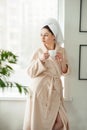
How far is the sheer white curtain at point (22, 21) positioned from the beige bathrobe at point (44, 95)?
0.41 m

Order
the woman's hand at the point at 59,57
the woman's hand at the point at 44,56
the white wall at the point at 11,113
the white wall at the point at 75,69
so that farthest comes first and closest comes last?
the white wall at the point at 11,113 → the white wall at the point at 75,69 → the woman's hand at the point at 59,57 → the woman's hand at the point at 44,56

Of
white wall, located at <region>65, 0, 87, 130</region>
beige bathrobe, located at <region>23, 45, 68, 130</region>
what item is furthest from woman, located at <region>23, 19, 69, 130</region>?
white wall, located at <region>65, 0, 87, 130</region>

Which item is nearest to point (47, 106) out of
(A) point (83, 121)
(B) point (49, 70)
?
(B) point (49, 70)

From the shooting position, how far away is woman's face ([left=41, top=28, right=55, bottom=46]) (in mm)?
2363

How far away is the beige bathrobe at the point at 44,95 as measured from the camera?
233cm

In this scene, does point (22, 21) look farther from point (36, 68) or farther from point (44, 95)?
point (44, 95)

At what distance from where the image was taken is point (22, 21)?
108 inches

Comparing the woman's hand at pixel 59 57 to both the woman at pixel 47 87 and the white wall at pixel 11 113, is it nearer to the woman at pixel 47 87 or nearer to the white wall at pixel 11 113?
the woman at pixel 47 87

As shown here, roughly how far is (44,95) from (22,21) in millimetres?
861

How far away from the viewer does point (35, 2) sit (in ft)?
9.04

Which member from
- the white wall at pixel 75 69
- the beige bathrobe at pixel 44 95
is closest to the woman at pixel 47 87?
the beige bathrobe at pixel 44 95

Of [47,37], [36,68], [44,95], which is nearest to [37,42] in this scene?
[47,37]

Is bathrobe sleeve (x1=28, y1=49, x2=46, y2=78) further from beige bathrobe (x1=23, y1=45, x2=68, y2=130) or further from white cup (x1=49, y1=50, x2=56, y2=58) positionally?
white cup (x1=49, y1=50, x2=56, y2=58)

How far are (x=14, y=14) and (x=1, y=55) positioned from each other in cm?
80
